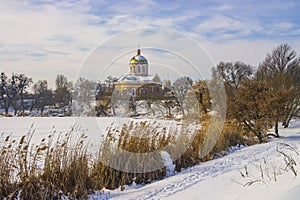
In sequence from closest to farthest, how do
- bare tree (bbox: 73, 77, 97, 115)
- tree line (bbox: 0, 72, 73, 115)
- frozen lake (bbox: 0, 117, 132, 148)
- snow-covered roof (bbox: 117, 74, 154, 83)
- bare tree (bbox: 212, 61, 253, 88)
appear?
bare tree (bbox: 73, 77, 97, 115)
snow-covered roof (bbox: 117, 74, 154, 83)
frozen lake (bbox: 0, 117, 132, 148)
tree line (bbox: 0, 72, 73, 115)
bare tree (bbox: 212, 61, 253, 88)

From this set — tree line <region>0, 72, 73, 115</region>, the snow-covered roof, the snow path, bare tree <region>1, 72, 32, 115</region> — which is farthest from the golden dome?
bare tree <region>1, 72, 32, 115</region>

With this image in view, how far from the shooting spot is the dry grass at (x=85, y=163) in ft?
14.9

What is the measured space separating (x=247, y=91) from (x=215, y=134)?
3572mm

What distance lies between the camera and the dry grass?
453cm

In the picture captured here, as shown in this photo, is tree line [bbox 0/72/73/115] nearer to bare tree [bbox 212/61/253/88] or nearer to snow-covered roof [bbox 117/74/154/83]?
bare tree [bbox 212/61/253/88]

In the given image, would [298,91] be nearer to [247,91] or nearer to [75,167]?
[247,91]

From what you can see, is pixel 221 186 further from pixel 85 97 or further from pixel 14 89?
pixel 14 89

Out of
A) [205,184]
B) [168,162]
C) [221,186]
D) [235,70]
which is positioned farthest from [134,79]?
[235,70]

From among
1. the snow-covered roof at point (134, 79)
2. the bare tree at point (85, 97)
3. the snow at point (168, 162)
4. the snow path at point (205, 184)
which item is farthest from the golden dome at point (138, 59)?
the snow path at point (205, 184)

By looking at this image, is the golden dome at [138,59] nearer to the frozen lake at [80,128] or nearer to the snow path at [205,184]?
the frozen lake at [80,128]

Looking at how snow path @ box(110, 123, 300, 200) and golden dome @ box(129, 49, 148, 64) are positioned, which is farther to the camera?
golden dome @ box(129, 49, 148, 64)

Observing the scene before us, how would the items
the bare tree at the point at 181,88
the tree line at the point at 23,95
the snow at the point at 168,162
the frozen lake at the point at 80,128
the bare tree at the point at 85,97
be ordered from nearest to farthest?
the snow at the point at 168,162 < the bare tree at the point at 85,97 < the frozen lake at the point at 80,128 < the bare tree at the point at 181,88 < the tree line at the point at 23,95

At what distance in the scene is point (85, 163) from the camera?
5242 millimetres

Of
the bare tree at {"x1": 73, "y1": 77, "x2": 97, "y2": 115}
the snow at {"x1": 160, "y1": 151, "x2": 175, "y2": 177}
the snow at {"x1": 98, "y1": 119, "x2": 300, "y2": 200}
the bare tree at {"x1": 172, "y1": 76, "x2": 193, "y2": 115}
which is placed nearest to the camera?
the snow at {"x1": 98, "y1": 119, "x2": 300, "y2": 200}
